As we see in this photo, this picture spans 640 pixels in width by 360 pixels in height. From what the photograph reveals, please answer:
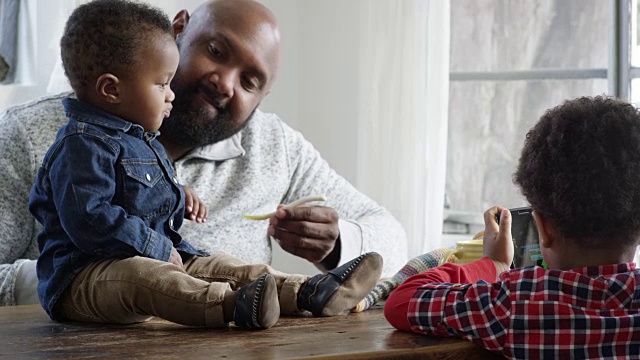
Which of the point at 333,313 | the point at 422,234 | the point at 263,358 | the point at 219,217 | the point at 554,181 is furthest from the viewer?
the point at 422,234

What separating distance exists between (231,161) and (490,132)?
1.41 metres

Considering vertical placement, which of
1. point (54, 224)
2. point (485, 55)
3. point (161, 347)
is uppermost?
point (485, 55)

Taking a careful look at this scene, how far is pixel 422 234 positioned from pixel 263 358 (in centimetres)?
198

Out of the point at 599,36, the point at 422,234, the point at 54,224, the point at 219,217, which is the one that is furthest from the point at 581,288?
the point at 599,36

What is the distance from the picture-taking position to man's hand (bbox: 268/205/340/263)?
1781 mm

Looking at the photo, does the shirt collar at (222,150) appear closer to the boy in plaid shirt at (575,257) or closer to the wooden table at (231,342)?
the wooden table at (231,342)

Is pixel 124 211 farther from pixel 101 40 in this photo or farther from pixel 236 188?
pixel 236 188

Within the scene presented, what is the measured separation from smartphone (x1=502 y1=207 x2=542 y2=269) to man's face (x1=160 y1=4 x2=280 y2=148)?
0.79 m

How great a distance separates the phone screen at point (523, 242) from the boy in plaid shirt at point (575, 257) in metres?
0.26

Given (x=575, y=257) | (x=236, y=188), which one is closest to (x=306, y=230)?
(x=236, y=188)

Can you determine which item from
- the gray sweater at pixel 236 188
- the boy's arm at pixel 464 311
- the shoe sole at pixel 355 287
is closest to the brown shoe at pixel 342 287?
the shoe sole at pixel 355 287

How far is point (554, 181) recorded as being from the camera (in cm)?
119

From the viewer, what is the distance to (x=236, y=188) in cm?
215

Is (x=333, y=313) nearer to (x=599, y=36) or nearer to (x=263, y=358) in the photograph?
(x=263, y=358)
